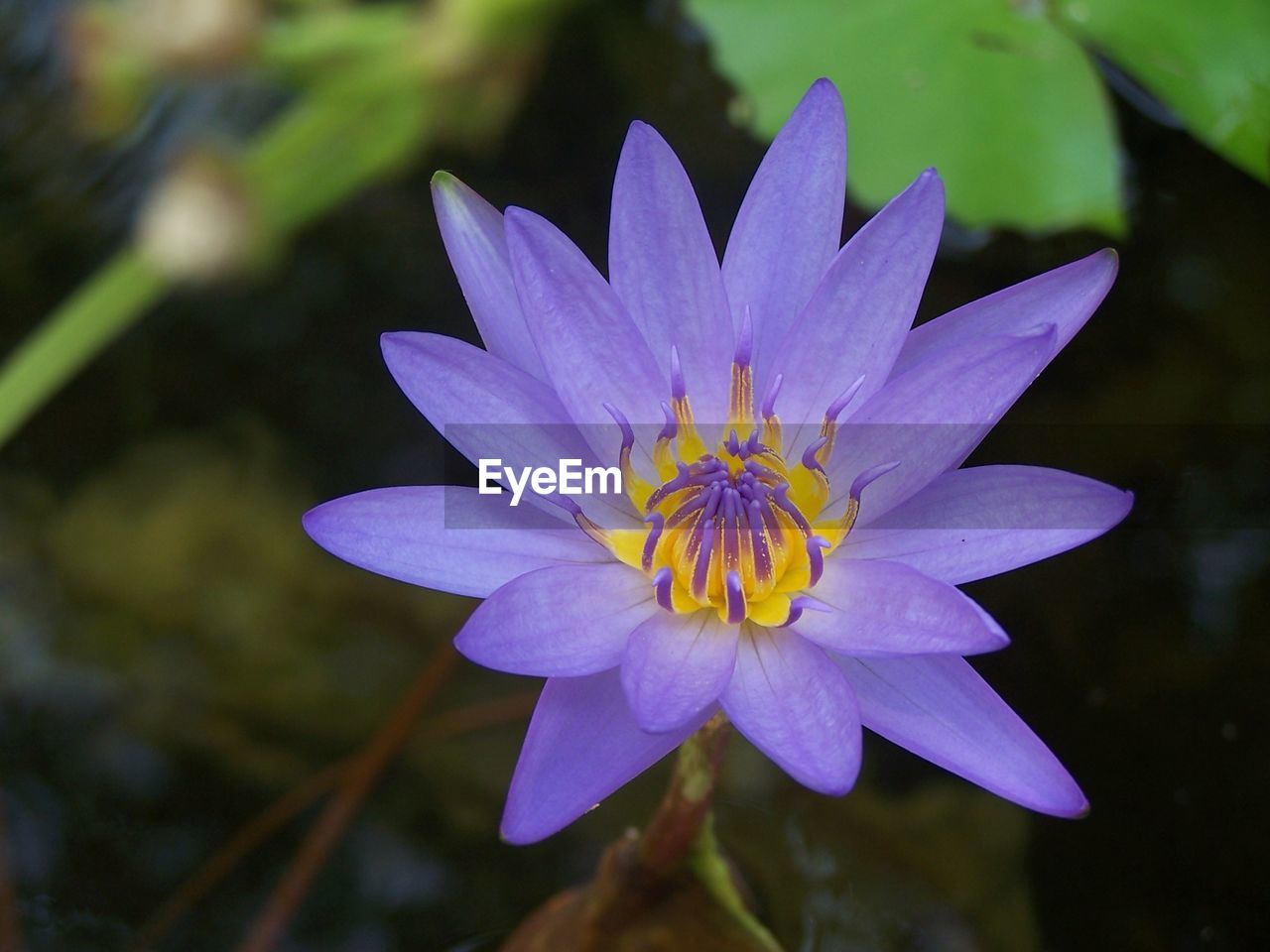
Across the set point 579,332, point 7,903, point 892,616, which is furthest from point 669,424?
point 7,903

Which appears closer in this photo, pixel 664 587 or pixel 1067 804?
pixel 1067 804

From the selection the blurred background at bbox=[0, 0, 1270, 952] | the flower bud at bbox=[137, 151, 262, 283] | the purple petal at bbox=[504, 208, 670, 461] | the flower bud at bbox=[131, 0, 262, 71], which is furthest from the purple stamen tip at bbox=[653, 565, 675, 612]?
the flower bud at bbox=[131, 0, 262, 71]

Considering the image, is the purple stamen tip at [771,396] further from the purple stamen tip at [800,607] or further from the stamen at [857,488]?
the purple stamen tip at [800,607]

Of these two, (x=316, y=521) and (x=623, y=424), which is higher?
(x=316, y=521)

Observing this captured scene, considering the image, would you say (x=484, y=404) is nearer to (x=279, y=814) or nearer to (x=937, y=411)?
(x=937, y=411)

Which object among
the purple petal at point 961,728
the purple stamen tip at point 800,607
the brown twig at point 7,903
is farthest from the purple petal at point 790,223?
the brown twig at point 7,903

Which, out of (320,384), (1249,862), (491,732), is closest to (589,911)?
(491,732)
